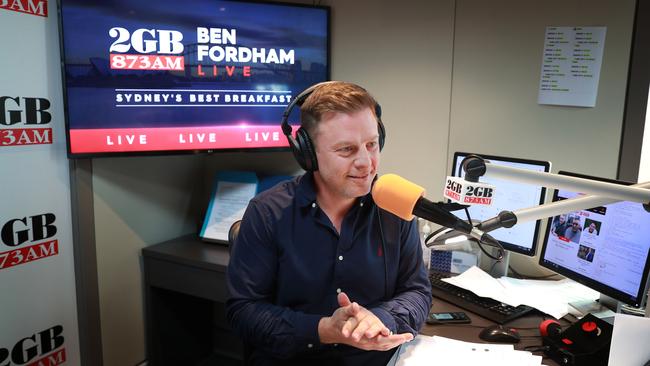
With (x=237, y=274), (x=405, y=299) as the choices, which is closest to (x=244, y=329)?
(x=237, y=274)

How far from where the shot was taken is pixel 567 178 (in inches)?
33.9

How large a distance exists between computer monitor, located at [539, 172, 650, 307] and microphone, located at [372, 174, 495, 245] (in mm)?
692

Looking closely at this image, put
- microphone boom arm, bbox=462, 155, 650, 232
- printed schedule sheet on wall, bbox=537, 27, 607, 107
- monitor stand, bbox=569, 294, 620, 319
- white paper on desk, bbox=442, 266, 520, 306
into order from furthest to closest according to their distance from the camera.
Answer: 1. printed schedule sheet on wall, bbox=537, 27, 607, 107
2. white paper on desk, bbox=442, 266, 520, 306
3. monitor stand, bbox=569, 294, 620, 319
4. microphone boom arm, bbox=462, 155, 650, 232

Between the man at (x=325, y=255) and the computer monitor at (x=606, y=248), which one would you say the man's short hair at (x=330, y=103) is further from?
the computer monitor at (x=606, y=248)

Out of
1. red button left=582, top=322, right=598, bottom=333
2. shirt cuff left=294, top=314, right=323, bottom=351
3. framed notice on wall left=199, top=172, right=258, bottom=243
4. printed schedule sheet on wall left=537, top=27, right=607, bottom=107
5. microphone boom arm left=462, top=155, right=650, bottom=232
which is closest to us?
microphone boom arm left=462, top=155, right=650, bottom=232

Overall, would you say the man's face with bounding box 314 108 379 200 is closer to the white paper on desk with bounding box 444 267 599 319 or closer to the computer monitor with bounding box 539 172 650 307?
the computer monitor with bounding box 539 172 650 307

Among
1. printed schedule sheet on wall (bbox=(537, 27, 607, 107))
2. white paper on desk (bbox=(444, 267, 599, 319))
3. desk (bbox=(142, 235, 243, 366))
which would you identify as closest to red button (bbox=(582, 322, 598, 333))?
white paper on desk (bbox=(444, 267, 599, 319))

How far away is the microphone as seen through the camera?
0.88 meters

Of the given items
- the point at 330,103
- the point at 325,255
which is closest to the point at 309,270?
the point at 325,255

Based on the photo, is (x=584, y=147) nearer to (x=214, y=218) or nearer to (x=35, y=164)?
(x=214, y=218)

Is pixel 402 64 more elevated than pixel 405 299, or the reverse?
pixel 402 64

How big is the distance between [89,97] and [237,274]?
112 cm

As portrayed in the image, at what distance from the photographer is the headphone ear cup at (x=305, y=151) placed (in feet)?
4.34

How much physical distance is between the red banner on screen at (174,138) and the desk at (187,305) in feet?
1.66
